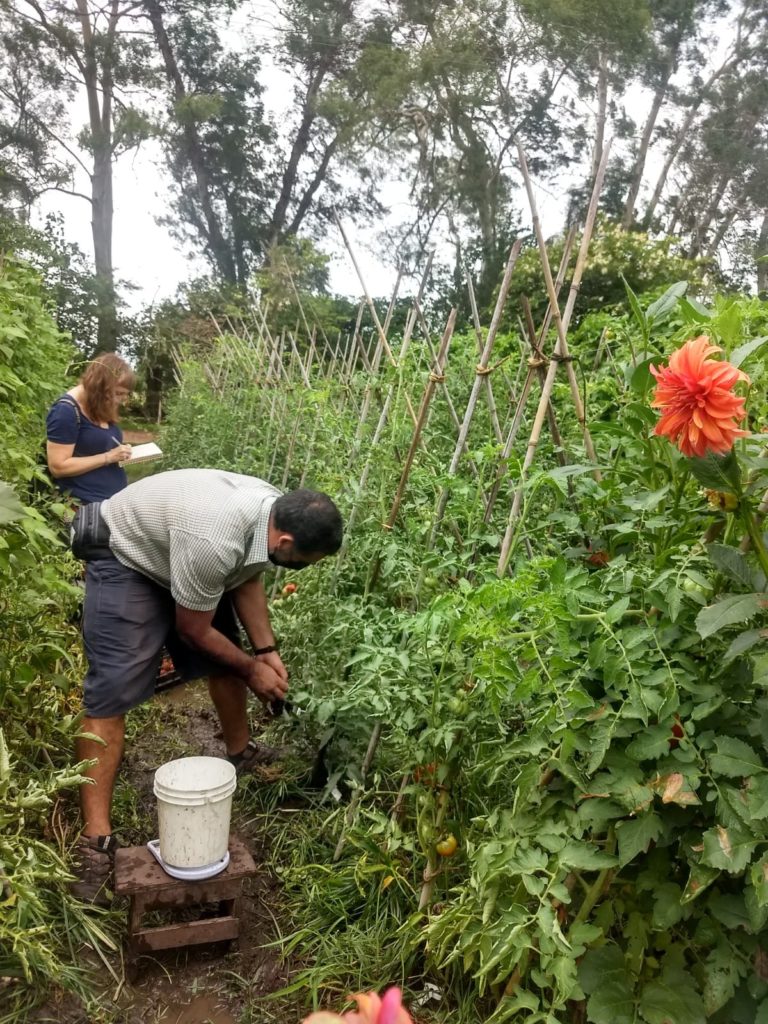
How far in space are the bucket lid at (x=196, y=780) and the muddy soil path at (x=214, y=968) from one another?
407mm

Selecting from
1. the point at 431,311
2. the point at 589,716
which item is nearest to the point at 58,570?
the point at 589,716

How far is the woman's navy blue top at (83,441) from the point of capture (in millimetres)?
3049

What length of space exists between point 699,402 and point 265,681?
157 cm

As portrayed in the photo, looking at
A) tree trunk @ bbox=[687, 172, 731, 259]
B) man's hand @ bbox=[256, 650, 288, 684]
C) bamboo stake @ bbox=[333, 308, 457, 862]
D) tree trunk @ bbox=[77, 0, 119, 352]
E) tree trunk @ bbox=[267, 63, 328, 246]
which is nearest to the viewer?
bamboo stake @ bbox=[333, 308, 457, 862]

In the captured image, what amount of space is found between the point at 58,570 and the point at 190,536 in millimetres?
842

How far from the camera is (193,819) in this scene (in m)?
1.75

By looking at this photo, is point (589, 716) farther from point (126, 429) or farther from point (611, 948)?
point (126, 429)

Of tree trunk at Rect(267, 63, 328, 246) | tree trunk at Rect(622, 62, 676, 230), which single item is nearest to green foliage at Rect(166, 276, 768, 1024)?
tree trunk at Rect(622, 62, 676, 230)

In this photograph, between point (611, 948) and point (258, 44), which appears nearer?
point (611, 948)

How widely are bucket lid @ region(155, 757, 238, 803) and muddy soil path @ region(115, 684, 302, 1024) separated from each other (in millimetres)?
407

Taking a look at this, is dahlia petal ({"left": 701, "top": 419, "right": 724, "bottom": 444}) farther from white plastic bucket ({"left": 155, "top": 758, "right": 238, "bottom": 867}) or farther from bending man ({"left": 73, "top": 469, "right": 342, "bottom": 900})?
white plastic bucket ({"left": 155, "top": 758, "right": 238, "bottom": 867})

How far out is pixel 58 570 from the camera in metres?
2.59

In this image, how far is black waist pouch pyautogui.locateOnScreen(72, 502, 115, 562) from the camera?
85.2 inches

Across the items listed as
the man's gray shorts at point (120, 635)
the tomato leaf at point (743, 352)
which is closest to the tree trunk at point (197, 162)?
the man's gray shorts at point (120, 635)
